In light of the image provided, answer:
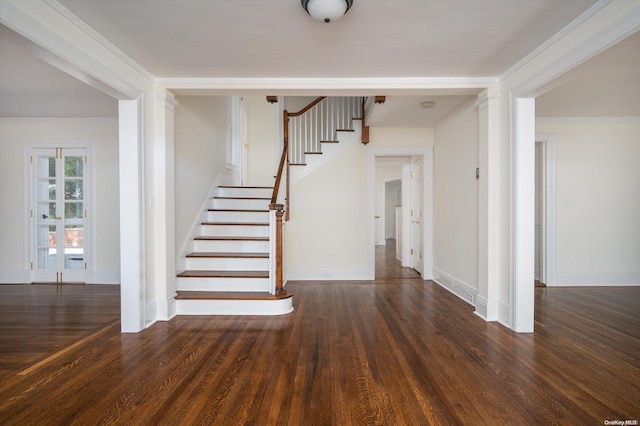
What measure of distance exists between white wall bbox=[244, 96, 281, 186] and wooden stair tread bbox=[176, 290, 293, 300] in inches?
114

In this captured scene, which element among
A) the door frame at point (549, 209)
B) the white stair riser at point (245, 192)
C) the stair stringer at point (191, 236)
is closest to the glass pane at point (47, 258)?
the stair stringer at point (191, 236)

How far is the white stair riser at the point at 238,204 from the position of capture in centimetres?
498

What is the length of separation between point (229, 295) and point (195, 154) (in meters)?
1.93

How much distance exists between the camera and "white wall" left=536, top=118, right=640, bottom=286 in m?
4.78

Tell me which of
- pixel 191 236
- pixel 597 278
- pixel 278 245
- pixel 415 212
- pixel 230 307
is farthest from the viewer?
pixel 415 212

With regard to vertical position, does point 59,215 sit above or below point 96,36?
below

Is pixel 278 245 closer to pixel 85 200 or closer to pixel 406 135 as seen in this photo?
pixel 406 135

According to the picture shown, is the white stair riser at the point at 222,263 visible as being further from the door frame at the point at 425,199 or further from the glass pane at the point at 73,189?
the glass pane at the point at 73,189

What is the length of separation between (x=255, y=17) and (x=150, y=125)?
5.58 ft

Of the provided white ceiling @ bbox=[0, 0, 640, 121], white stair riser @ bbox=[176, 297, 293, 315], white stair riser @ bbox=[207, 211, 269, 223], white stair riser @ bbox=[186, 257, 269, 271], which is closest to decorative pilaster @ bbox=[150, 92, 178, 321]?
white stair riser @ bbox=[176, 297, 293, 315]

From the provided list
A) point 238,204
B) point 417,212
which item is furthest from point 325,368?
point 417,212

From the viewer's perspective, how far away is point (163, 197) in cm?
333

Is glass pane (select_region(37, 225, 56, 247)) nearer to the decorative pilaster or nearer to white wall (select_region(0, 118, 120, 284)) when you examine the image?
white wall (select_region(0, 118, 120, 284))

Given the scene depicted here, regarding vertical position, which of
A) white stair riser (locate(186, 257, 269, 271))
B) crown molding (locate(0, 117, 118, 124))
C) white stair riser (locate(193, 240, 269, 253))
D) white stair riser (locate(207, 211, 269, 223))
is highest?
crown molding (locate(0, 117, 118, 124))
